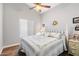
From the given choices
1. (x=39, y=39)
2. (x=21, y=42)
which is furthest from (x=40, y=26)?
(x=21, y=42)

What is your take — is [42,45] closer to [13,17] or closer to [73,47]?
[73,47]

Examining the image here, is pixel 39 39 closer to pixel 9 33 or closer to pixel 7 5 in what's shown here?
pixel 9 33

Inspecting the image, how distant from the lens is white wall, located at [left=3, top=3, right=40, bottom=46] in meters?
→ 1.94

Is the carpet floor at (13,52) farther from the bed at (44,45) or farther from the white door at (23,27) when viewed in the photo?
the white door at (23,27)

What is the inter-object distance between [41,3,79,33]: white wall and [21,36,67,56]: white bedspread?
9.7 inches

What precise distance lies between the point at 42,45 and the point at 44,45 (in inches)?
1.5

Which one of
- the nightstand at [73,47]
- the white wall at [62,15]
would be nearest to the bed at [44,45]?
the nightstand at [73,47]

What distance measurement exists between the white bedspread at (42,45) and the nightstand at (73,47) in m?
0.12

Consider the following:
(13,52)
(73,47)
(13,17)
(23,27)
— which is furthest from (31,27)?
(73,47)

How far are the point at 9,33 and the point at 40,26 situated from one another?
0.58 metres

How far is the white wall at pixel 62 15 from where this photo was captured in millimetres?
1953

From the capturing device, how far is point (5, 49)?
1926 mm

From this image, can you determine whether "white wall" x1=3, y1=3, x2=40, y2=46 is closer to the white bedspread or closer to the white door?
the white door

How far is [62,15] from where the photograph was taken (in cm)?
200
